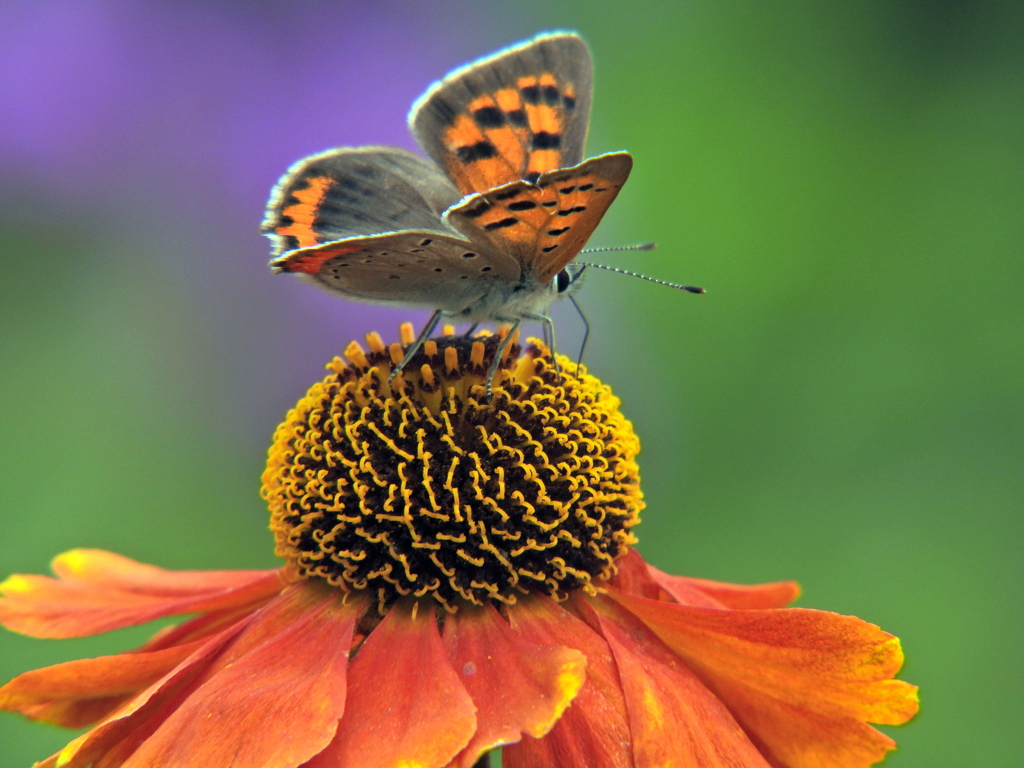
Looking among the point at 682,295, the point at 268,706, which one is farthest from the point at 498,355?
the point at 682,295

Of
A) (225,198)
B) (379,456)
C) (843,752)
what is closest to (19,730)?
(379,456)

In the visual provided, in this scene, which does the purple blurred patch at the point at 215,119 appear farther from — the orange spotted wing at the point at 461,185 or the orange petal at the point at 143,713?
the orange petal at the point at 143,713

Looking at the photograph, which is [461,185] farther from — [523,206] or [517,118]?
[523,206]

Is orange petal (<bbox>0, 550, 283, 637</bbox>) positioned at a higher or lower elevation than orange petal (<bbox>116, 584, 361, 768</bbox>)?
lower

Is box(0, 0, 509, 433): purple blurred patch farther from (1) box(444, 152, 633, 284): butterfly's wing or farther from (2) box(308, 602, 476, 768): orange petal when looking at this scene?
(2) box(308, 602, 476, 768): orange petal

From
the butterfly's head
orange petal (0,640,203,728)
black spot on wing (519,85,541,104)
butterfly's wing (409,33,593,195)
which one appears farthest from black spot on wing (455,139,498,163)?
orange petal (0,640,203,728)

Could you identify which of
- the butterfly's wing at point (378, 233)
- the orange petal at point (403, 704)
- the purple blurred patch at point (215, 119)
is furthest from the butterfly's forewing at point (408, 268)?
the purple blurred patch at point (215, 119)
